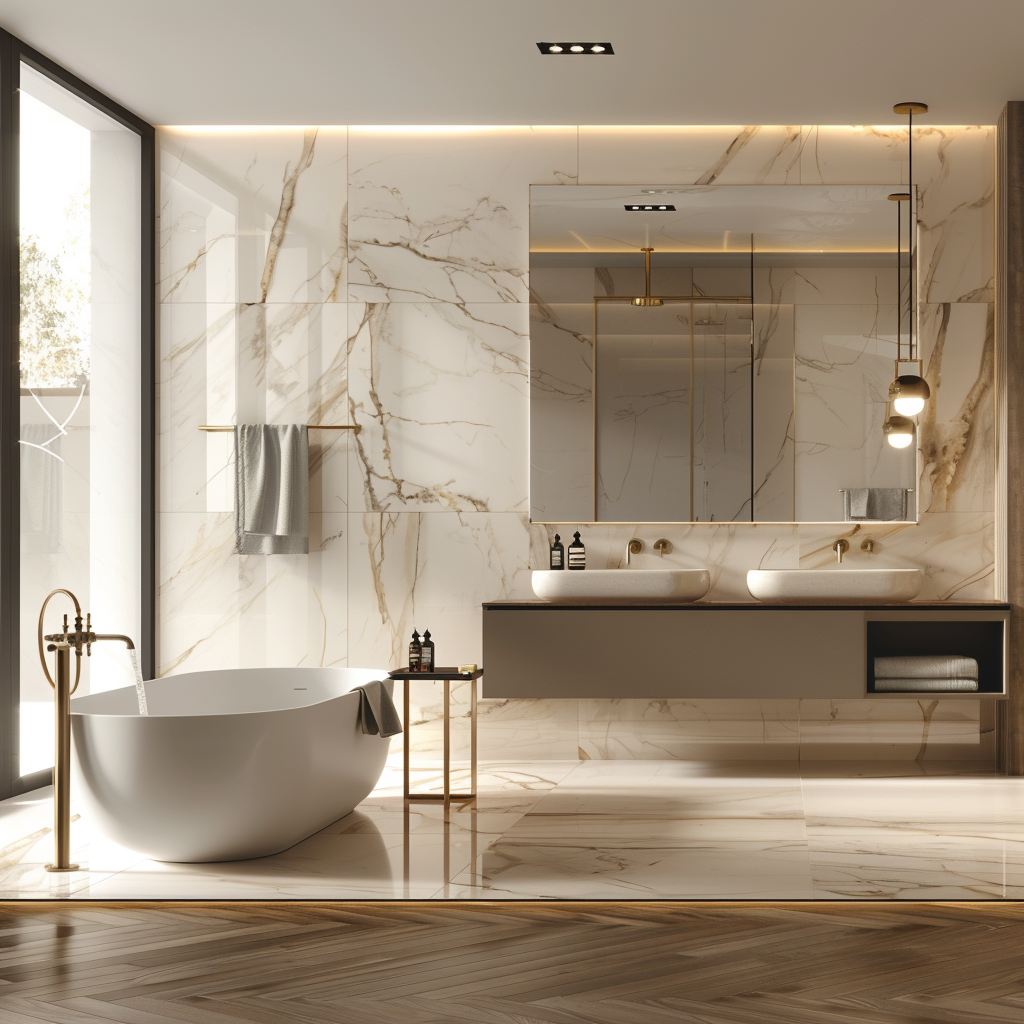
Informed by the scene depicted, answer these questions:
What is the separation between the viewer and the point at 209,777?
3.05 metres

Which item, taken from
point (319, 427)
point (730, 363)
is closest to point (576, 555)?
point (730, 363)

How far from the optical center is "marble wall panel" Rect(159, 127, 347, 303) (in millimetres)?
4945

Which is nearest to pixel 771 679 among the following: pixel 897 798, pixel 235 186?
pixel 897 798

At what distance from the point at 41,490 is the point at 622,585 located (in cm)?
230

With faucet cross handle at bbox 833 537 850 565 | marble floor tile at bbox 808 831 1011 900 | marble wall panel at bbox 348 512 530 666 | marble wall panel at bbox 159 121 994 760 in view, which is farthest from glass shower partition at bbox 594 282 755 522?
marble floor tile at bbox 808 831 1011 900

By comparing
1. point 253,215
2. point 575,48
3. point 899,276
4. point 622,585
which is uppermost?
point 575,48

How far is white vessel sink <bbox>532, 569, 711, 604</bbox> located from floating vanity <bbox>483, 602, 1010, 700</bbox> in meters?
0.07

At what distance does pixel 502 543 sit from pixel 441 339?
3.14ft

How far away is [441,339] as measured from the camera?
4914 mm

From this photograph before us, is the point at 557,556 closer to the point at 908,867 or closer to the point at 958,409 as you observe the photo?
the point at 958,409

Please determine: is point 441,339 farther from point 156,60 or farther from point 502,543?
point 156,60

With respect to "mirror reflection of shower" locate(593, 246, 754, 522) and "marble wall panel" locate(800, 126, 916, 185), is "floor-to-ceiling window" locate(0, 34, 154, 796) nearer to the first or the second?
"mirror reflection of shower" locate(593, 246, 754, 522)

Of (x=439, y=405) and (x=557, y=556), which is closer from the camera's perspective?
(x=557, y=556)

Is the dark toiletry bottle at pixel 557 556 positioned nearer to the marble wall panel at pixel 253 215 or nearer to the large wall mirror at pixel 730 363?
the large wall mirror at pixel 730 363
